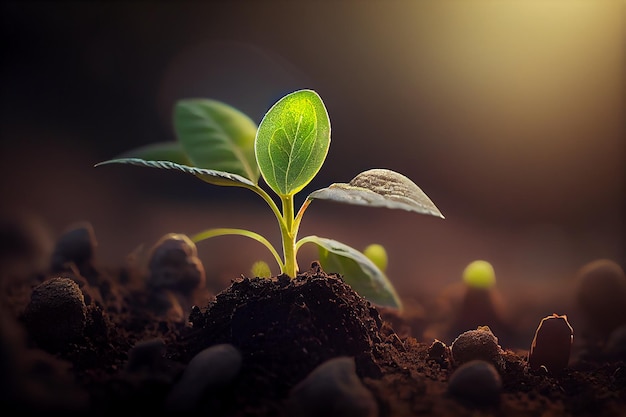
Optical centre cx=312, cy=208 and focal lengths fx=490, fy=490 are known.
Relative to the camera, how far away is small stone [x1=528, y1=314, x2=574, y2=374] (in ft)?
2.69

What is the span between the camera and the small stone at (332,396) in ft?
1.86

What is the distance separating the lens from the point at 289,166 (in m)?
0.88

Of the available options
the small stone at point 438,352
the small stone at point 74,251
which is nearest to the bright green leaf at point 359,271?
the small stone at point 438,352

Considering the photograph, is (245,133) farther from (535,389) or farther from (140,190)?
(140,190)

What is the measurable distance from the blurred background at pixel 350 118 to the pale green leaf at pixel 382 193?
2.83ft

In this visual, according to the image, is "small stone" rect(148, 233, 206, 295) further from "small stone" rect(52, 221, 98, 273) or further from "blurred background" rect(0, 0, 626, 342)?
"blurred background" rect(0, 0, 626, 342)

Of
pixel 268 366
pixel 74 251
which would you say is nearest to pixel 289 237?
pixel 268 366

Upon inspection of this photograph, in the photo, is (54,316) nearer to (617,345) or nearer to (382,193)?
(382,193)

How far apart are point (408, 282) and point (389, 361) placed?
84 centimetres

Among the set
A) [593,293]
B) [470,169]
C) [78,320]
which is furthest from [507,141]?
[78,320]

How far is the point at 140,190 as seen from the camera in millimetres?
2178

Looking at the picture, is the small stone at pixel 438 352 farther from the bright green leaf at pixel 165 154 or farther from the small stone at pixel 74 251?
the small stone at pixel 74 251

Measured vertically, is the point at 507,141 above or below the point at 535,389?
above

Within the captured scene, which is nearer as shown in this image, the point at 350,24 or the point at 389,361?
the point at 389,361
